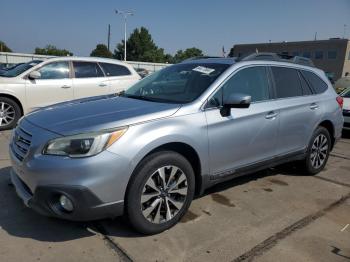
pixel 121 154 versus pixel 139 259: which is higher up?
pixel 121 154

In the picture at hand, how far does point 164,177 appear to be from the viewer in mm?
3229

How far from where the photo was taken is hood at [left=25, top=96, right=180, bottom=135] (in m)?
3.00

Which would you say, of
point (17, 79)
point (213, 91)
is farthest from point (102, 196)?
point (17, 79)

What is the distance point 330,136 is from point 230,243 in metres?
3.11

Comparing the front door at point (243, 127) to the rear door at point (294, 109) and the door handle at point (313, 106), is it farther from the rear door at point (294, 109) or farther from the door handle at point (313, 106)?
the door handle at point (313, 106)

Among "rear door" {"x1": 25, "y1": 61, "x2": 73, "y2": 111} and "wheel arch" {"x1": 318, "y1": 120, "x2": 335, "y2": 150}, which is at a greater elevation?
"rear door" {"x1": 25, "y1": 61, "x2": 73, "y2": 111}

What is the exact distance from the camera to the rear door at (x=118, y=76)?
8.73 meters

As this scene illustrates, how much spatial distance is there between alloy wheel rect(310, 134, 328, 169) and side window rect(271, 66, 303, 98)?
82 centimetres

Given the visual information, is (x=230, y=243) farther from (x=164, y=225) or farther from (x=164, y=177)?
(x=164, y=177)

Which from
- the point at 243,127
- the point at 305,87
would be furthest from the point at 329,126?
the point at 243,127

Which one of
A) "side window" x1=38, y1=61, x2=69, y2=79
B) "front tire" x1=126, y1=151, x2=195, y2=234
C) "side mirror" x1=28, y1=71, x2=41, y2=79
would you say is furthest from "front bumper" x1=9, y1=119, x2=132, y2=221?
"side window" x1=38, y1=61, x2=69, y2=79

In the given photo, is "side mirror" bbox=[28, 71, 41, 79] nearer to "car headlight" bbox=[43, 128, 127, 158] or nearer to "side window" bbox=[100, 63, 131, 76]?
"side window" bbox=[100, 63, 131, 76]

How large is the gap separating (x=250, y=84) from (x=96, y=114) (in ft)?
6.07

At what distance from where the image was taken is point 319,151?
17.4ft
